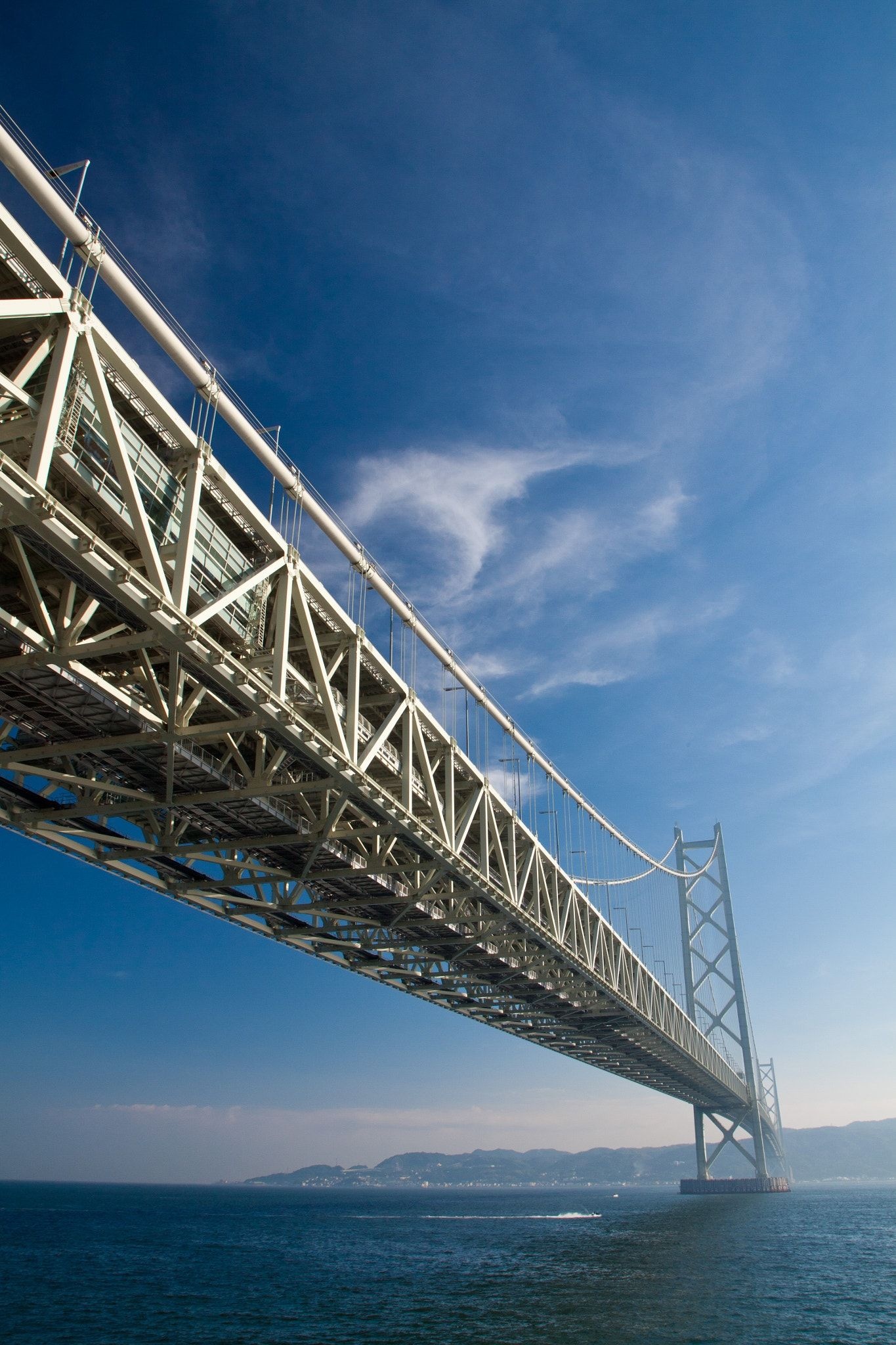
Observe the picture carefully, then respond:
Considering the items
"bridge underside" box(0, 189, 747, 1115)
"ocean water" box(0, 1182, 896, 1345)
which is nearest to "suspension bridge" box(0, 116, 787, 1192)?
"bridge underside" box(0, 189, 747, 1115)

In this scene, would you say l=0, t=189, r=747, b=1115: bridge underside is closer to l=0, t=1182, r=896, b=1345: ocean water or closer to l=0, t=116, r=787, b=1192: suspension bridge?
l=0, t=116, r=787, b=1192: suspension bridge

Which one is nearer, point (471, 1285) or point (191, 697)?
point (191, 697)

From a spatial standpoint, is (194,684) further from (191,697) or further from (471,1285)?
(471,1285)

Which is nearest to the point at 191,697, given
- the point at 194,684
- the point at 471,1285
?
the point at 194,684

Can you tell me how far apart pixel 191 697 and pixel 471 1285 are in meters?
25.2

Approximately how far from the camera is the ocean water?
22188 mm

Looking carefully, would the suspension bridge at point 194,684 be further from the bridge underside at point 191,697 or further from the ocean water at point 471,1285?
the ocean water at point 471,1285

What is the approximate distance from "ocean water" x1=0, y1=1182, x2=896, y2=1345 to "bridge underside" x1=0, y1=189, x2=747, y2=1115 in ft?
34.3

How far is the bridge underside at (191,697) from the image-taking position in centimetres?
1194

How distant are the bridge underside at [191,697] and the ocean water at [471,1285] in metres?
10.4

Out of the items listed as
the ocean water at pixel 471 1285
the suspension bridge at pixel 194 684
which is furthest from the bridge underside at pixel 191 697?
the ocean water at pixel 471 1285

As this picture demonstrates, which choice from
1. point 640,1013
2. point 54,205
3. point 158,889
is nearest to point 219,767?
point 158,889

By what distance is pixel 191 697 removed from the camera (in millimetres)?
16484

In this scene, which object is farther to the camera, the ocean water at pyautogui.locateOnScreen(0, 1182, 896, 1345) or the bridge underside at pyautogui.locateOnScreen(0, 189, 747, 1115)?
the ocean water at pyautogui.locateOnScreen(0, 1182, 896, 1345)
